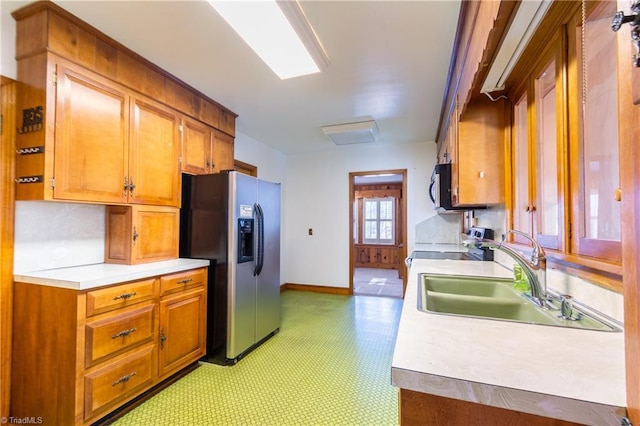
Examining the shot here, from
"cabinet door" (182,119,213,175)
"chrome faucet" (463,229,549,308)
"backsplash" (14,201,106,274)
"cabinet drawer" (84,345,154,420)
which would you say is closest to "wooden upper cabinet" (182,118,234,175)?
"cabinet door" (182,119,213,175)

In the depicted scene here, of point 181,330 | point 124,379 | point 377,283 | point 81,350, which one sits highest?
point 81,350

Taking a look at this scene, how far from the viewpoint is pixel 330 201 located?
4.82 meters

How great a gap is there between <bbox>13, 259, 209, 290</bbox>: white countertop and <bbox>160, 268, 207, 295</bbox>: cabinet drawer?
5 cm

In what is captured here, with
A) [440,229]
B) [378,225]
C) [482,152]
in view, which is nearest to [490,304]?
[482,152]

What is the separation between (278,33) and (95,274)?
183 cm

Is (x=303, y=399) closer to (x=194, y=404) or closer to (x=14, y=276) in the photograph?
(x=194, y=404)

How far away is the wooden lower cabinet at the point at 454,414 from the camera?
59 centimetres

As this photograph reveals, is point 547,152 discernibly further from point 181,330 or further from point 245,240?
point 181,330

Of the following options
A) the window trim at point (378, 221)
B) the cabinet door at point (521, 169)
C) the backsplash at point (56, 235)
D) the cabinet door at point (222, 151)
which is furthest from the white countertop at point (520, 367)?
the window trim at point (378, 221)

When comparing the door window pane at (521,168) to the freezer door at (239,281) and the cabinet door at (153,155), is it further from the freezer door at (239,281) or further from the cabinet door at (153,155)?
the cabinet door at (153,155)

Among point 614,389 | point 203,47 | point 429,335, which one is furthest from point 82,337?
point 614,389

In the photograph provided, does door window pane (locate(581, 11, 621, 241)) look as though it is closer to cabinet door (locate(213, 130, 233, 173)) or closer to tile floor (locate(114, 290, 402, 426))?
tile floor (locate(114, 290, 402, 426))

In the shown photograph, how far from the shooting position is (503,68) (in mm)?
1354

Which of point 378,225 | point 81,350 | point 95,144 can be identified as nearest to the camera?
point 81,350
